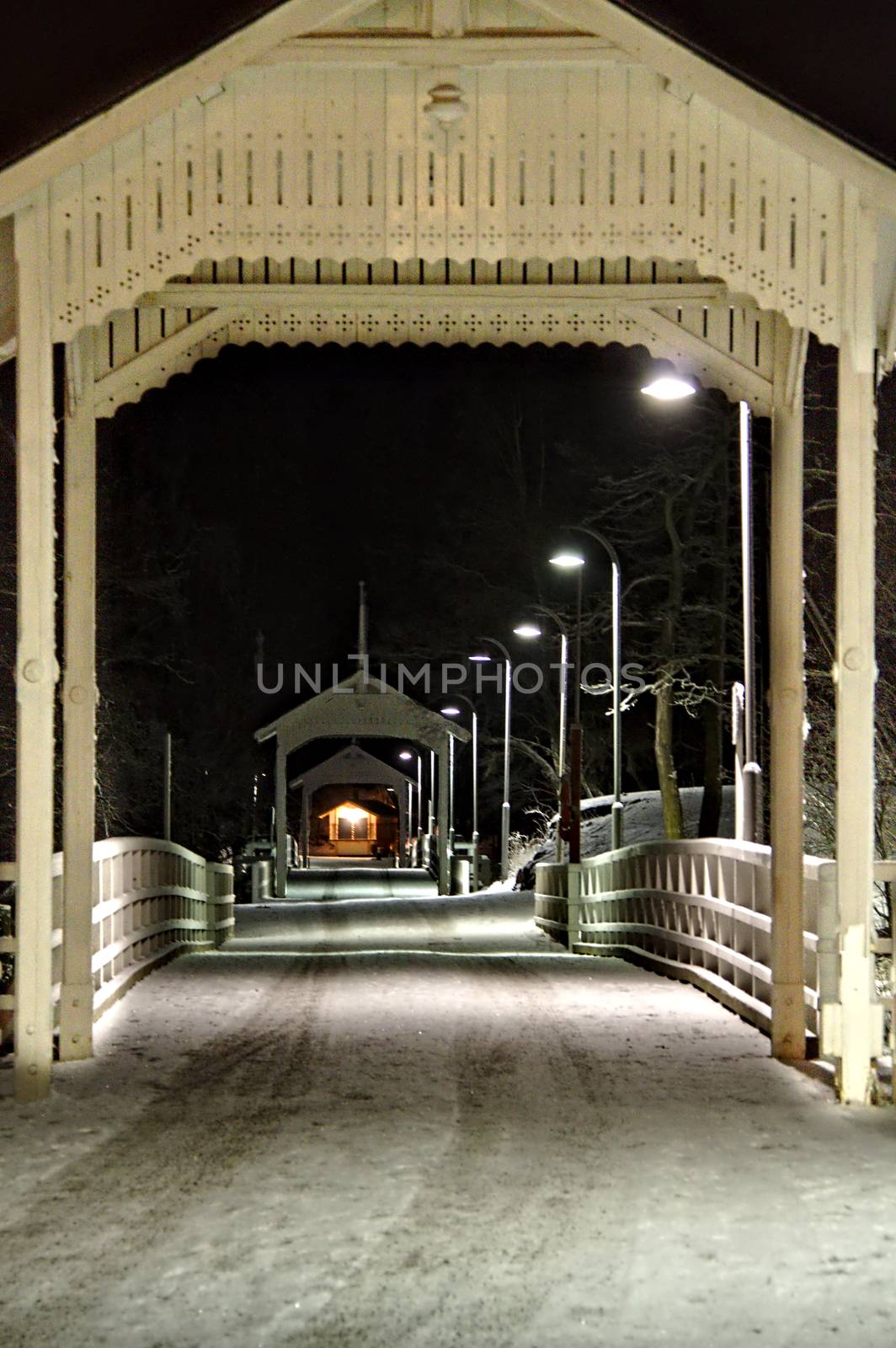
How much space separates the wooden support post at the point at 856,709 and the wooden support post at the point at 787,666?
6.22 feet

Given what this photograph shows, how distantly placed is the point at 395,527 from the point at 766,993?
71803 mm

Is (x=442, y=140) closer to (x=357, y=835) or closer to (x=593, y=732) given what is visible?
(x=593, y=732)

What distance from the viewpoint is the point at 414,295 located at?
11.5m

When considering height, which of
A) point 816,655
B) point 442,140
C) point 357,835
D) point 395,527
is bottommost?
point 357,835

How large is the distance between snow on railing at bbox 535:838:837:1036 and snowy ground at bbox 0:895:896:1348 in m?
0.61

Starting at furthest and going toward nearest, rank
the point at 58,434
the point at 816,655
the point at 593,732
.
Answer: the point at 593,732, the point at 816,655, the point at 58,434

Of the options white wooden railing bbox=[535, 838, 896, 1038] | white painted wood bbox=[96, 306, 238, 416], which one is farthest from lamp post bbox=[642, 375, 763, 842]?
white painted wood bbox=[96, 306, 238, 416]

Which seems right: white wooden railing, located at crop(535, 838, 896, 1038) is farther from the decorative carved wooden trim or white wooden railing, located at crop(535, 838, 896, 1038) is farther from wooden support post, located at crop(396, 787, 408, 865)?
wooden support post, located at crop(396, 787, 408, 865)

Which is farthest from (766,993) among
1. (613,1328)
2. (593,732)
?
(593,732)

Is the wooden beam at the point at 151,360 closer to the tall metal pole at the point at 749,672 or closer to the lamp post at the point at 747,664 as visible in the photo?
the lamp post at the point at 747,664

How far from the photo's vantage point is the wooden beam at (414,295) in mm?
11219

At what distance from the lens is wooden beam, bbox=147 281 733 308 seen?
1122 cm

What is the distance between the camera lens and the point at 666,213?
30.8 feet

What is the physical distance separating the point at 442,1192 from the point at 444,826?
162 feet
